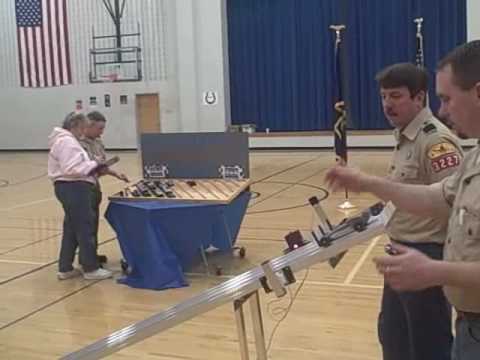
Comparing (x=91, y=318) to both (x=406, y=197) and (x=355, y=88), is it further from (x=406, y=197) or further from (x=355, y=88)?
(x=355, y=88)

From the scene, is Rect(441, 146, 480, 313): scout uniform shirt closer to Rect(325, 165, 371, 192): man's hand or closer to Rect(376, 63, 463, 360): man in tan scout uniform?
Rect(325, 165, 371, 192): man's hand

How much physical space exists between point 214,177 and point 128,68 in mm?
13162

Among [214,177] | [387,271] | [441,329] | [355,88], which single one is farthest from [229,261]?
[355,88]

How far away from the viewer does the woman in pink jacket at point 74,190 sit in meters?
5.65

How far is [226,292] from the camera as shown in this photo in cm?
225

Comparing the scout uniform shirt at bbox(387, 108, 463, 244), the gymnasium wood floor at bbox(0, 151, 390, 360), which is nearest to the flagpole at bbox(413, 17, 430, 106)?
the gymnasium wood floor at bbox(0, 151, 390, 360)

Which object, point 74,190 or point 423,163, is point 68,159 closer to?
point 74,190

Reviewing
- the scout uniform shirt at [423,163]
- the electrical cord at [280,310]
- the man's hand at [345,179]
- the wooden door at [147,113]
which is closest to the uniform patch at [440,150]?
the scout uniform shirt at [423,163]

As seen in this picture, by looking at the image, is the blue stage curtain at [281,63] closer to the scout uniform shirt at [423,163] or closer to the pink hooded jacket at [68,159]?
the pink hooded jacket at [68,159]

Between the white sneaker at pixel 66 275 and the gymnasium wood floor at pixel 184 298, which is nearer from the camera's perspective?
the gymnasium wood floor at pixel 184 298

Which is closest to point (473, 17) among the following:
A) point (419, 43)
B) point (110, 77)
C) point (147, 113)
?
point (419, 43)

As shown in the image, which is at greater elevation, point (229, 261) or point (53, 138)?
point (53, 138)

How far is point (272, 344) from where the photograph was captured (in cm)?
425

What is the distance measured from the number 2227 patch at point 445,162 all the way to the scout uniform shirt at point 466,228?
73cm
